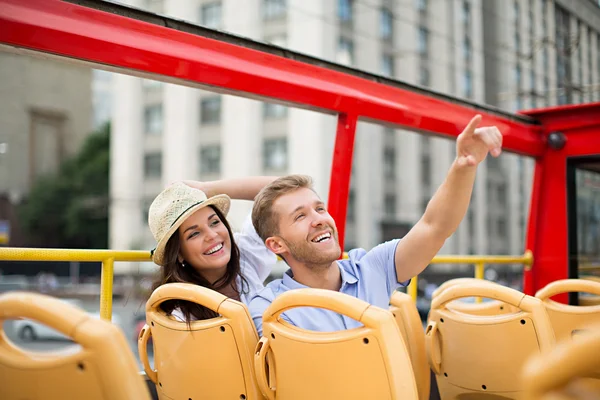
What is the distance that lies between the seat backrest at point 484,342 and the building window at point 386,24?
25.7m

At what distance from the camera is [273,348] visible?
1688 millimetres

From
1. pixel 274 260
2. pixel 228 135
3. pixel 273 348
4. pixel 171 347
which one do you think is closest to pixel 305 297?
pixel 273 348

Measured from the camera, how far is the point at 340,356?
1545 mm

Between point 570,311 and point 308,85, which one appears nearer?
point 570,311

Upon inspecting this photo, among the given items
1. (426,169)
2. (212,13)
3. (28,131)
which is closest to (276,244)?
(212,13)

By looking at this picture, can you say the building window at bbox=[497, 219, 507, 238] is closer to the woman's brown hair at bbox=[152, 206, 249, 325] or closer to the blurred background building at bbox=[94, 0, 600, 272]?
the blurred background building at bbox=[94, 0, 600, 272]

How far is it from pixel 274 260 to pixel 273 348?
1188 millimetres

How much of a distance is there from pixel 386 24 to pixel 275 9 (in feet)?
17.5

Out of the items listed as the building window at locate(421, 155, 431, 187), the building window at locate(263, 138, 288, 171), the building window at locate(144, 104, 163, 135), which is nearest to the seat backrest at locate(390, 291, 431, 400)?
the building window at locate(263, 138, 288, 171)

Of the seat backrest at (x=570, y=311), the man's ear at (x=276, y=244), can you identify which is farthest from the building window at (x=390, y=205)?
the man's ear at (x=276, y=244)

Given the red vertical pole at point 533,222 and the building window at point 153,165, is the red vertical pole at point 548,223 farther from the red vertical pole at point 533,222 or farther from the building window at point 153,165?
the building window at point 153,165

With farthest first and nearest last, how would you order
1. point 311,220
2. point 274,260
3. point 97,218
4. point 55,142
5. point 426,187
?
point 55,142 < point 97,218 < point 426,187 < point 274,260 < point 311,220

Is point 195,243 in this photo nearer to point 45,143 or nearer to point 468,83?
point 468,83

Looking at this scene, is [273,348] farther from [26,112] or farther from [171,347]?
[26,112]
